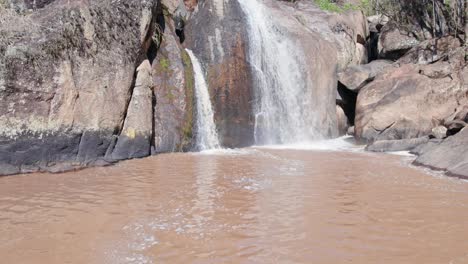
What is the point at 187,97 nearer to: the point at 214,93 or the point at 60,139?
the point at 214,93

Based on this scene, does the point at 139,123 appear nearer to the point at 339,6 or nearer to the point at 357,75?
the point at 357,75

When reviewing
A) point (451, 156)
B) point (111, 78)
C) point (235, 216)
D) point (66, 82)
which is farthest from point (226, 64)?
point (235, 216)

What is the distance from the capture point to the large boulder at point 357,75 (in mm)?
16969

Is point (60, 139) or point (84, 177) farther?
point (60, 139)

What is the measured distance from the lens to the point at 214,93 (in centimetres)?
1432

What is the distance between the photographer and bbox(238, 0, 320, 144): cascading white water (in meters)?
15.2

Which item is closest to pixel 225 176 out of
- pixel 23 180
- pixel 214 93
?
pixel 23 180

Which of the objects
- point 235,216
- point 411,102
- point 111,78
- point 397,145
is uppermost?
point 111,78

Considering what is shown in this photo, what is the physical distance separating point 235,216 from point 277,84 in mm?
10593

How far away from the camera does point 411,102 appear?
1523cm

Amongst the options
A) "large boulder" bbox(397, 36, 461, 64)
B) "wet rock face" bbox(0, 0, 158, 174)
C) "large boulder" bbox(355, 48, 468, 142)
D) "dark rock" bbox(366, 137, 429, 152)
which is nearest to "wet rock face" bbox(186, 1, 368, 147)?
"large boulder" bbox(355, 48, 468, 142)

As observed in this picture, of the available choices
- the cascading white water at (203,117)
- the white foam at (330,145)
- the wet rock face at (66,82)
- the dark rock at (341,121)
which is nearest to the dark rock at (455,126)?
the white foam at (330,145)

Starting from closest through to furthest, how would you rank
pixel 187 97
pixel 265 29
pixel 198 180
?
1. pixel 198 180
2. pixel 187 97
3. pixel 265 29

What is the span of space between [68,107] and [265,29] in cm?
888
